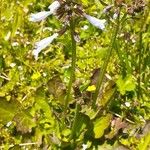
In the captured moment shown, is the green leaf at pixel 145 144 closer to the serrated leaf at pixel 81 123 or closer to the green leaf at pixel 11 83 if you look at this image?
the serrated leaf at pixel 81 123

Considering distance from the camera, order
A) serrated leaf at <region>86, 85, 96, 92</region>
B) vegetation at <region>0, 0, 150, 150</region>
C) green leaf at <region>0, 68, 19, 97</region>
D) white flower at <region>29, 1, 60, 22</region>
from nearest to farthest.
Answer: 1. white flower at <region>29, 1, 60, 22</region>
2. vegetation at <region>0, 0, 150, 150</region>
3. serrated leaf at <region>86, 85, 96, 92</region>
4. green leaf at <region>0, 68, 19, 97</region>

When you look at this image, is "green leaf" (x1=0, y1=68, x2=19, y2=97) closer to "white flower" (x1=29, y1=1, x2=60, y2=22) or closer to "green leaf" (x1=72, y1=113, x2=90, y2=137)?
"green leaf" (x1=72, y1=113, x2=90, y2=137)

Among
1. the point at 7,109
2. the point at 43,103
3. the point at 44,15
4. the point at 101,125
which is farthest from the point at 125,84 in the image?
the point at 44,15

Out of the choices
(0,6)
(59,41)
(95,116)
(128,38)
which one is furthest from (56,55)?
Answer: (95,116)

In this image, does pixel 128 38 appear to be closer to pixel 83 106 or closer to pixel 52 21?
pixel 52 21

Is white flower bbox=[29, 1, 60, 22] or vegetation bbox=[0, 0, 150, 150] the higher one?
white flower bbox=[29, 1, 60, 22]

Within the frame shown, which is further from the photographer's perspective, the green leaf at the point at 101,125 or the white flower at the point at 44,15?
the green leaf at the point at 101,125

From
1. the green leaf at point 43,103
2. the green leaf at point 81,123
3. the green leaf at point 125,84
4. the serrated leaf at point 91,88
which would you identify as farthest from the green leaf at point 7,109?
the green leaf at point 125,84

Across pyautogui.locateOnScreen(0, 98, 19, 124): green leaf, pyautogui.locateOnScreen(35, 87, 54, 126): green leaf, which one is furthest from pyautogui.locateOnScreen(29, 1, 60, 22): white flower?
pyautogui.locateOnScreen(0, 98, 19, 124): green leaf
